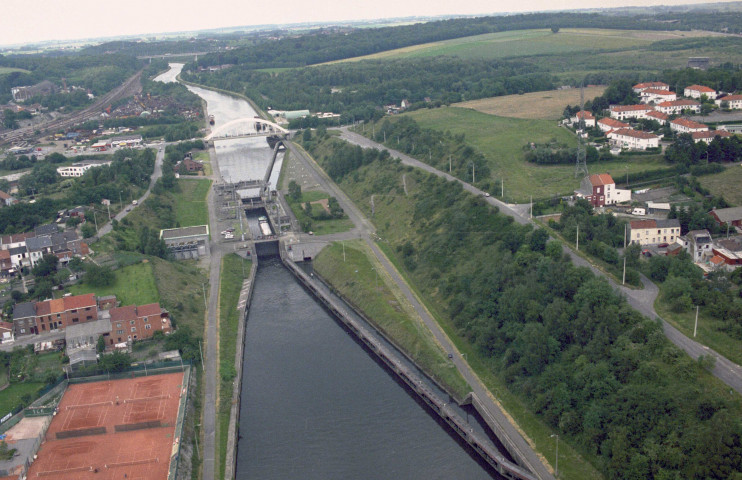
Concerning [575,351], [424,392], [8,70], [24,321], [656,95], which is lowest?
[424,392]

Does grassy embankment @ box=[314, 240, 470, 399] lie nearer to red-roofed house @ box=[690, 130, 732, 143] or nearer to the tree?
the tree

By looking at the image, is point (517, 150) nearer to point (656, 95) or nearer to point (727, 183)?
point (656, 95)

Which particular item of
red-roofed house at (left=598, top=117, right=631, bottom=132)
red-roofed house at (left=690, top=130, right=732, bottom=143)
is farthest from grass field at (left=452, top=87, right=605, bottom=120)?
red-roofed house at (left=690, top=130, right=732, bottom=143)

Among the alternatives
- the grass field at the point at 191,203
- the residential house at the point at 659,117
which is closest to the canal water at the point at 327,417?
the grass field at the point at 191,203

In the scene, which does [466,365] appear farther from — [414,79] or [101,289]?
[414,79]

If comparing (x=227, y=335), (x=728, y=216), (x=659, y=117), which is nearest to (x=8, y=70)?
(x=227, y=335)

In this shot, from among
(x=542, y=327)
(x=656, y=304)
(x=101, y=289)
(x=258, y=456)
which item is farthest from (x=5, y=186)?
(x=656, y=304)
